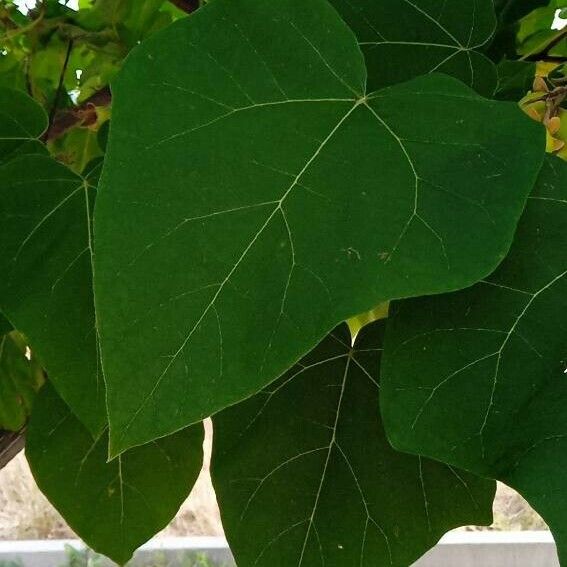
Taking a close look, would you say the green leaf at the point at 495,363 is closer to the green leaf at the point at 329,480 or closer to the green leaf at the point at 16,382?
the green leaf at the point at 329,480

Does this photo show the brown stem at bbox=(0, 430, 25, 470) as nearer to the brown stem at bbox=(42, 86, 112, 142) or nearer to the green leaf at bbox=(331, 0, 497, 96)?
the brown stem at bbox=(42, 86, 112, 142)

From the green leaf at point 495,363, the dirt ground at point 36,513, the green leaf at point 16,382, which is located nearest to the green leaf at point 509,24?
the green leaf at point 495,363

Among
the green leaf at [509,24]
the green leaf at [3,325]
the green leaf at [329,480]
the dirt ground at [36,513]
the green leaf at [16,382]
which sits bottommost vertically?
the dirt ground at [36,513]

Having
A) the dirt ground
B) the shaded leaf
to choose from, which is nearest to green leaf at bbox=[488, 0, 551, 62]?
the shaded leaf

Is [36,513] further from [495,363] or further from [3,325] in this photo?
[495,363]

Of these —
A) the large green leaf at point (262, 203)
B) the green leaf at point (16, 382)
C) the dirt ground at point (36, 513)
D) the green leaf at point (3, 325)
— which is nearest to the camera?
the large green leaf at point (262, 203)

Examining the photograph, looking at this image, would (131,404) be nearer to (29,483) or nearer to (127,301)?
(127,301)
